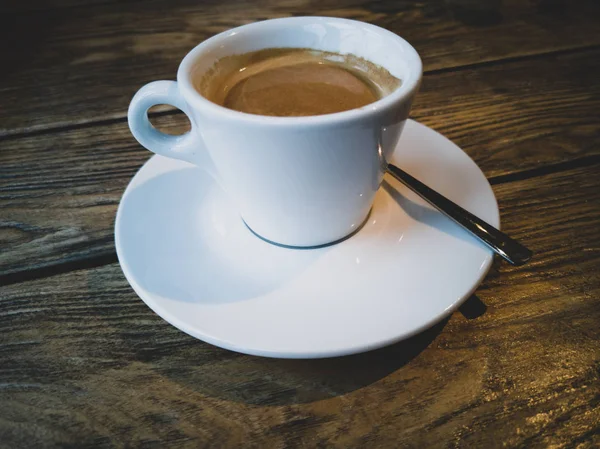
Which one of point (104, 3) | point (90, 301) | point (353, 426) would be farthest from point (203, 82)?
point (104, 3)

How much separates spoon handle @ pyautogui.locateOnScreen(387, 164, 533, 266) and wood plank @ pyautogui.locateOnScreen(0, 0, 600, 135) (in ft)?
1.62

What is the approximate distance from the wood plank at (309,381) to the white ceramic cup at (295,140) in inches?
6.3

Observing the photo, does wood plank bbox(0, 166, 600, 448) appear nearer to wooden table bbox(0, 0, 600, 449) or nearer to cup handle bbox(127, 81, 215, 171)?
wooden table bbox(0, 0, 600, 449)

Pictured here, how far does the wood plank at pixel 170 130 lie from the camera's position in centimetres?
66

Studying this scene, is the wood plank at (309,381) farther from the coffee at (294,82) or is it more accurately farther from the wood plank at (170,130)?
the coffee at (294,82)

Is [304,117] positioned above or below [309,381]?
above

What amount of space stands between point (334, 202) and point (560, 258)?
0.28 m

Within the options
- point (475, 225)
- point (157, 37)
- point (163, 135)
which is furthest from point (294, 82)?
point (157, 37)

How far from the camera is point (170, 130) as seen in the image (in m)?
0.85

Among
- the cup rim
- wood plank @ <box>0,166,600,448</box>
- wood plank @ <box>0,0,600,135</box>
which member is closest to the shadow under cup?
the cup rim

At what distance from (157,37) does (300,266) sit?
2.81ft

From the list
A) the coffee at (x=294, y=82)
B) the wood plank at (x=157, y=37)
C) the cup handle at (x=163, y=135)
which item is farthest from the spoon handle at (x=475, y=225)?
the wood plank at (x=157, y=37)

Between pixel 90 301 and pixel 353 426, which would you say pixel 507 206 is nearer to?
pixel 353 426

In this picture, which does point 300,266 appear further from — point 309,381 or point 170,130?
point 170,130
